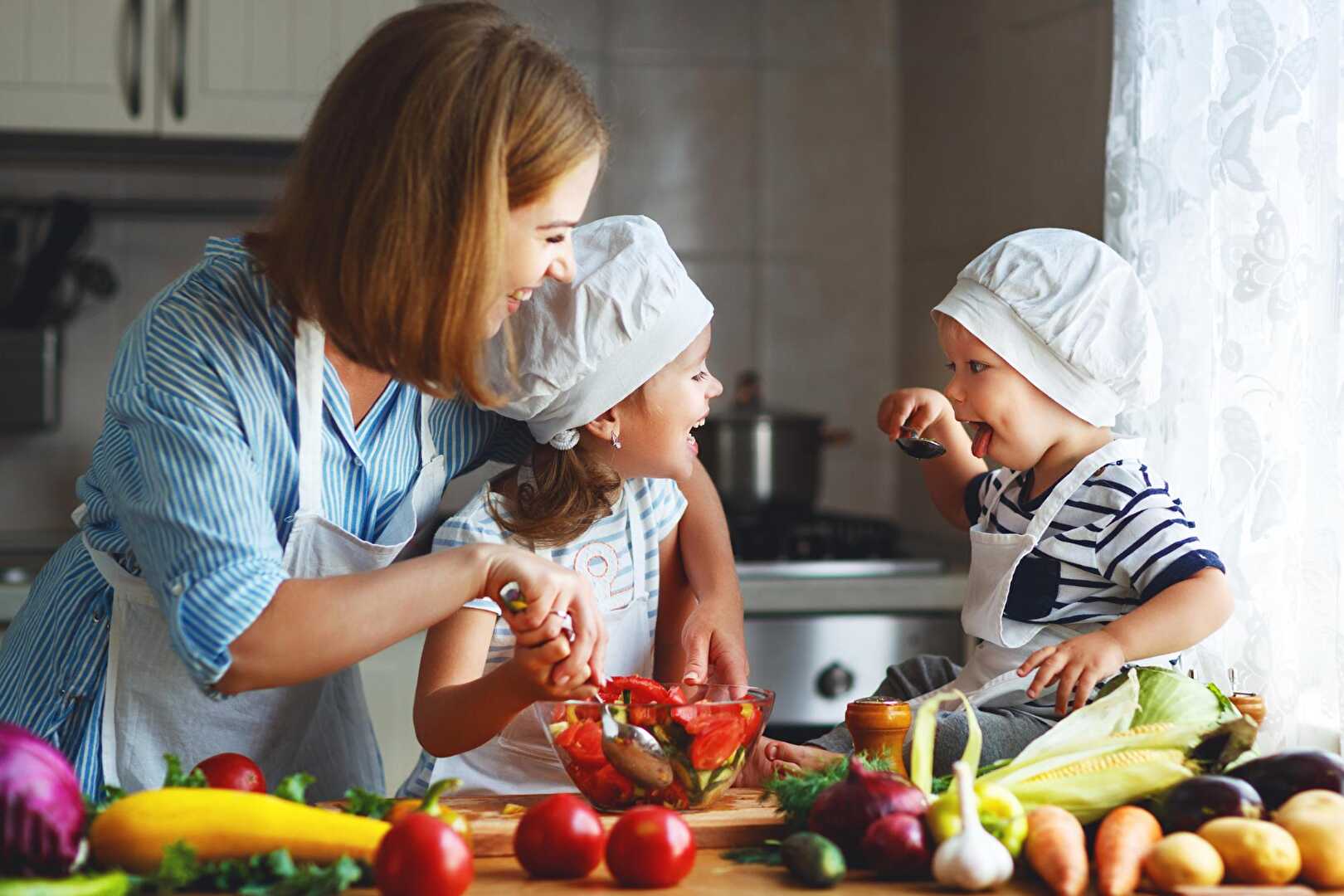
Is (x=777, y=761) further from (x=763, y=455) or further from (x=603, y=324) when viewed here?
(x=763, y=455)

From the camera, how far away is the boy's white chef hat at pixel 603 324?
129cm

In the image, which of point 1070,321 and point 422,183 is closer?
point 422,183

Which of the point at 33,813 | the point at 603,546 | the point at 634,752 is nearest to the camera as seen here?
the point at 33,813

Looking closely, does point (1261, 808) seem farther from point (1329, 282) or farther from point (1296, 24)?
point (1296, 24)

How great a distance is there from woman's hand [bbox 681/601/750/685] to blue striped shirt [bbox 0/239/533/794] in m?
0.26

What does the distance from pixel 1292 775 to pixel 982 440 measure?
0.49 metres

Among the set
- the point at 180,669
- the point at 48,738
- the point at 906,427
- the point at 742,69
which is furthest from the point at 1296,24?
the point at 742,69

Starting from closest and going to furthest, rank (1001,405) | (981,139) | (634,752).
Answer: (634,752), (1001,405), (981,139)

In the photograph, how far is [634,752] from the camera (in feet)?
3.43

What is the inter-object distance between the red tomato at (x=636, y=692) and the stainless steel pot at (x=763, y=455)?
134cm

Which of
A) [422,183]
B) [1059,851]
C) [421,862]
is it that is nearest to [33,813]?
[421,862]

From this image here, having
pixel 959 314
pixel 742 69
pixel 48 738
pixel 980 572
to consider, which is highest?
pixel 742 69

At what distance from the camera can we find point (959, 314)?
1361mm

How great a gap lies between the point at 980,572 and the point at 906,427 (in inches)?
7.3
